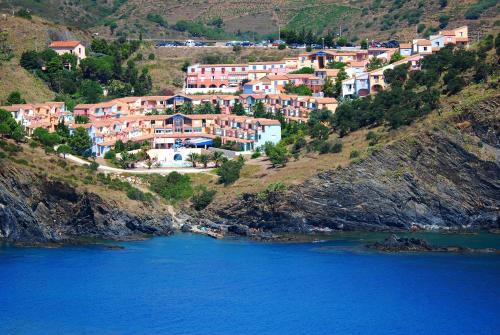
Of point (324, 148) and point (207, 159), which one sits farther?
point (207, 159)

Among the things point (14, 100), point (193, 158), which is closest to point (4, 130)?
point (14, 100)

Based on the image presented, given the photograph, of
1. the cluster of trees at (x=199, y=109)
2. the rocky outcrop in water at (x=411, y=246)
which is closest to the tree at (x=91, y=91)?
the cluster of trees at (x=199, y=109)

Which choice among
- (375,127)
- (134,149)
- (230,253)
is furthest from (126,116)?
(230,253)

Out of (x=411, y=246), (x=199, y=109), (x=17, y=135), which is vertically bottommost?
(x=411, y=246)

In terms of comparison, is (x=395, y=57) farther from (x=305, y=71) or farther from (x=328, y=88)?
(x=305, y=71)

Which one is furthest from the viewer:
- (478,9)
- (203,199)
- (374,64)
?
(478,9)

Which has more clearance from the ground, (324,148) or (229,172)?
(324,148)

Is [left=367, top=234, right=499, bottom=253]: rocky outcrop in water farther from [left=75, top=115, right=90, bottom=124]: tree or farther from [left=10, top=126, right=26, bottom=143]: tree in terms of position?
[left=75, top=115, right=90, bottom=124]: tree
